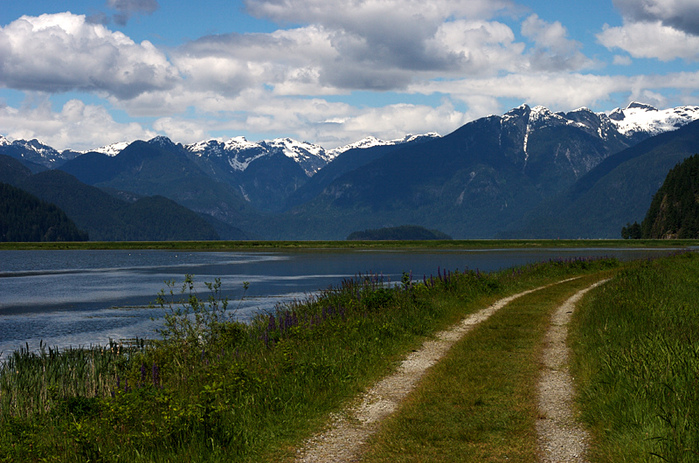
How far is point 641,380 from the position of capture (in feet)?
39.4

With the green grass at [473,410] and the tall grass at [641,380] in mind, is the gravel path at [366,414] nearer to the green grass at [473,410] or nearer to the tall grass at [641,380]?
the green grass at [473,410]

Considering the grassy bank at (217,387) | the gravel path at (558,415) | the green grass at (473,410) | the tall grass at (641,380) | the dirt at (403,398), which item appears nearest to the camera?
the tall grass at (641,380)

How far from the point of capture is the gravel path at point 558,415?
9891 mm

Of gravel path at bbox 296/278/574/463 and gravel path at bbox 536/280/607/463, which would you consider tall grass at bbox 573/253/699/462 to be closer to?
gravel path at bbox 536/280/607/463

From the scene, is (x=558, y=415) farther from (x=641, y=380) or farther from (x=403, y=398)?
(x=403, y=398)

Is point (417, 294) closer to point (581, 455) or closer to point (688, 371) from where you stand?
point (688, 371)

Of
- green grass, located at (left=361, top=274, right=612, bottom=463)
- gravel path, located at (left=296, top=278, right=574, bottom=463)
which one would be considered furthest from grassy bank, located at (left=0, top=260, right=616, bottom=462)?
green grass, located at (left=361, top=274, right=612, bottom=463)

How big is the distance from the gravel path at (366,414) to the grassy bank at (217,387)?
37cm

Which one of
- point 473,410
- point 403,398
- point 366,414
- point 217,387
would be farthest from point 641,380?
point 217,387

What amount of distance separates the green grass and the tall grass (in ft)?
3.93

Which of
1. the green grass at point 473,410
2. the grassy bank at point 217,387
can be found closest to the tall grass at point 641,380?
the green grass at point 473,410

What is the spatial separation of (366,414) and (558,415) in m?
3.67

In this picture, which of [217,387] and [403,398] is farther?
[217,387]

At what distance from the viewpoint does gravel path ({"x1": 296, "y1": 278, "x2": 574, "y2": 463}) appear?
10.3 metres
